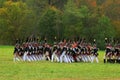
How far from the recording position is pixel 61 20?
81125 mm

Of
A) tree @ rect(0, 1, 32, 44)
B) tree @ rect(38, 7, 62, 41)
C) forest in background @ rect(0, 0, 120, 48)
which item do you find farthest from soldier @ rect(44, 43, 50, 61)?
tree @ rect(0, 1, 32, 44)

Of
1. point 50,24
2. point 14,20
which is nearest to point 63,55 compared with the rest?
point 50,24

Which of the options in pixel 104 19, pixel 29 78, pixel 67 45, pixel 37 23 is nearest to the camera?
pixel 29 78

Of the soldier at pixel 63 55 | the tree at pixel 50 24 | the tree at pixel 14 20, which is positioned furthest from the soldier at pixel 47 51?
the tree at pixel 14 20

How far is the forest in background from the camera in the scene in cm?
7869

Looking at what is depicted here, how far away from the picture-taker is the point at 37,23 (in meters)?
83.6

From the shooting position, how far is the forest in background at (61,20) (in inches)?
3098

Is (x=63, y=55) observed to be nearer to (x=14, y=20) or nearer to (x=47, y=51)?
(x=47, y=51)

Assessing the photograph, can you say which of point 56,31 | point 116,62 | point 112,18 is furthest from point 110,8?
point 116,62

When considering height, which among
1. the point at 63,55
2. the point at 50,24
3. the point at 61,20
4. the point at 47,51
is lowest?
the point at 50,24

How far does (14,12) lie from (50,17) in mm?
9441

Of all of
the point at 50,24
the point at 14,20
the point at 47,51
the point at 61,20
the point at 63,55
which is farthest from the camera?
the point at 14,20

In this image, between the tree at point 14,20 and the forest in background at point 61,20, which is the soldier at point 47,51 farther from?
the tree at point 14,20

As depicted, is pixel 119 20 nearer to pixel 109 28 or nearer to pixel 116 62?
pixel 109 28
